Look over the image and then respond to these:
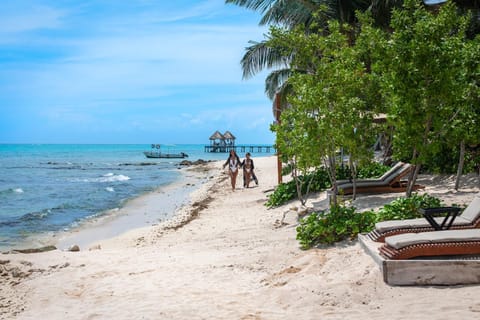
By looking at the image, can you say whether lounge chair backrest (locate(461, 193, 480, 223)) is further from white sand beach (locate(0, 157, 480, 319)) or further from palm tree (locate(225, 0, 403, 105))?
palm tree (locate(225, 0, 403, 105))

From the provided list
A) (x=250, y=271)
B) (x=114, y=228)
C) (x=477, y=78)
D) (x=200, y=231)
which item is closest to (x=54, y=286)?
(x=250, y=271)

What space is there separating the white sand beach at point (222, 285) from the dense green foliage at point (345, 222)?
209mm

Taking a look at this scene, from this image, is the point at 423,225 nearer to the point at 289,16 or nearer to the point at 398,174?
the point at 398,174

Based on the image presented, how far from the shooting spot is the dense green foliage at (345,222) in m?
7.82

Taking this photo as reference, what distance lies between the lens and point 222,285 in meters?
6.52

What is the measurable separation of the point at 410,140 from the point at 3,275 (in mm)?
7141

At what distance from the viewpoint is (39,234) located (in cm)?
1413

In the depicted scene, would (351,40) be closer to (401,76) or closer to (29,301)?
(401,76)

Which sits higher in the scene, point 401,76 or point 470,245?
point 401,76

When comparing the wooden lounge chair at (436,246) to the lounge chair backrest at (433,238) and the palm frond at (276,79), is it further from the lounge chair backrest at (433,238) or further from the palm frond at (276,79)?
the palm frond at (276,79)

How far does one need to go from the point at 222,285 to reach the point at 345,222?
2.40 meters

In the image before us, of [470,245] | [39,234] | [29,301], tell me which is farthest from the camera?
[39,234]

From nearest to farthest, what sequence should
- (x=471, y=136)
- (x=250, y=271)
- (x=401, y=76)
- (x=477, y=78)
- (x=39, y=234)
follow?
(x=250, y=271), (x=401, y=76), (x=471, y=136), (x=477, y=78), (x=39, y=234)

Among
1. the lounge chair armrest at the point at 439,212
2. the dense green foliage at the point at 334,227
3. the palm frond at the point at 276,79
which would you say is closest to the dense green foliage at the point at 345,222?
the dense green foliage at the point at 334,227
